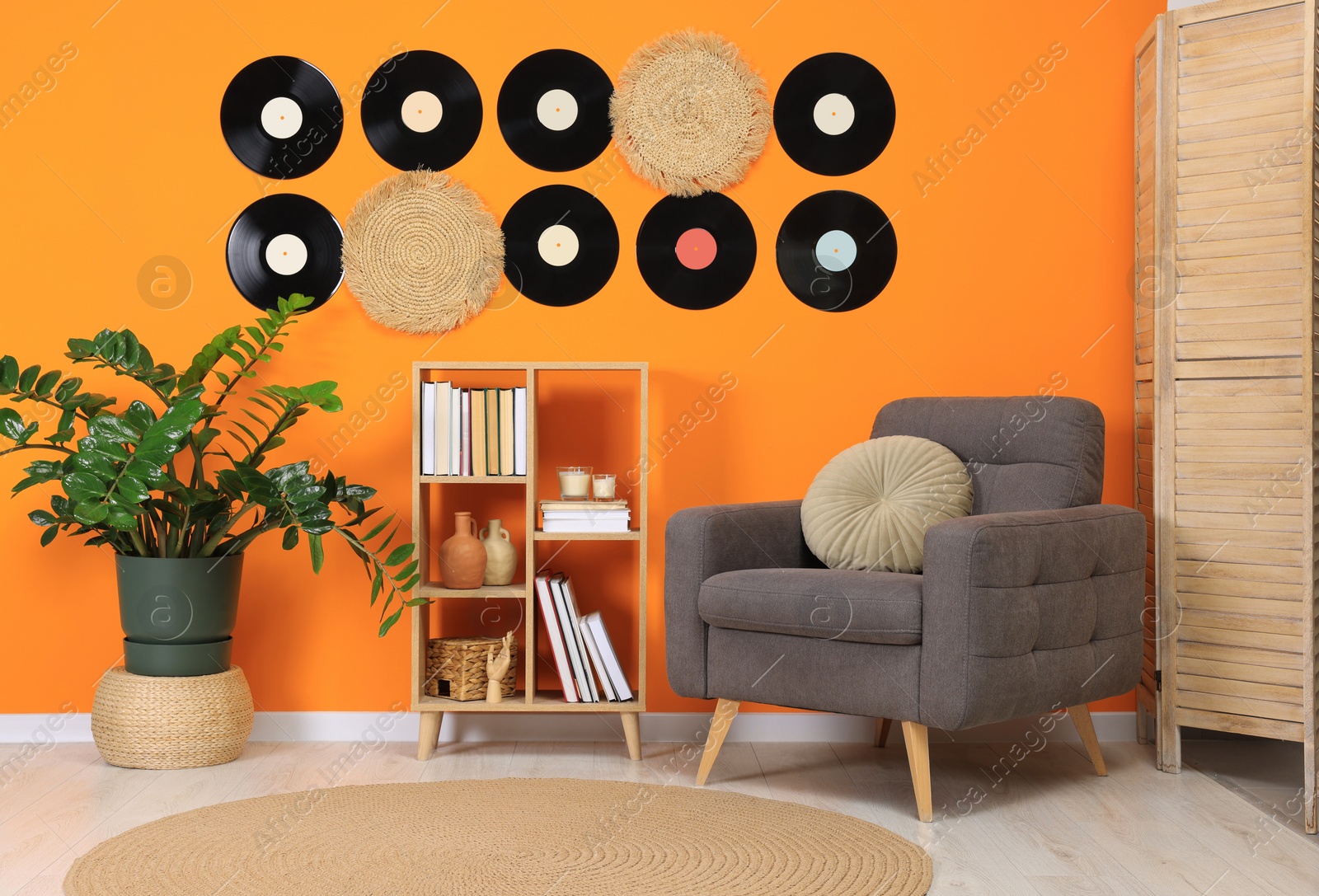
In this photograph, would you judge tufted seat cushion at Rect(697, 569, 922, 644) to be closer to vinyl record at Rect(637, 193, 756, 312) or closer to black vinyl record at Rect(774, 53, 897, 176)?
vinyl record at Rect(637, 193, 756, 312)

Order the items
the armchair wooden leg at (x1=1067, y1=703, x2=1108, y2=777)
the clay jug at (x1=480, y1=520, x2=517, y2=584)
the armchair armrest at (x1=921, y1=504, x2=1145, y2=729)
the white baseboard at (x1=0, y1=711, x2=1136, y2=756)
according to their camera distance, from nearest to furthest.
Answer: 1. the armchair armrest at (x1=921, y1=504, x2=1145, y2=729)
2. the armchair wooden leg at (x1=1067, y1=703, x2=1108, y2=777)
3. the clay jug at (x1=480, y1=520, x2=517, y2=584)
4. the white baseboard at (x1=0, y1=711, x2=1136, y2=756)

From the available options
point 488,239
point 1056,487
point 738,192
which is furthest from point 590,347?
point 1056,487

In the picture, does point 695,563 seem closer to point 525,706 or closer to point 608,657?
point 608,657

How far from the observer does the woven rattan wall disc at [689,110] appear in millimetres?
3086

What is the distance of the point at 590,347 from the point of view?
123 inches

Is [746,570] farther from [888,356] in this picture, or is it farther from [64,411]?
[64,411]

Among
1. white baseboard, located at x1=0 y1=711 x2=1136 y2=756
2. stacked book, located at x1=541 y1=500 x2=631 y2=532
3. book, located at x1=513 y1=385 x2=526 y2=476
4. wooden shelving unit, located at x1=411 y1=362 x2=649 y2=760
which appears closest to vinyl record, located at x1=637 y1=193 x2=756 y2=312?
wooden shelving unit, located at x1=411 y1=362 x2=649 y2=760

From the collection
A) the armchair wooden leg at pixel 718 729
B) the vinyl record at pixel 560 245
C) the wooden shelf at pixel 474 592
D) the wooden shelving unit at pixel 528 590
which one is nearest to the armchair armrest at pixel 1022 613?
the armchair wooden leg at pixel 718 729

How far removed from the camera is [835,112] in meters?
3.10

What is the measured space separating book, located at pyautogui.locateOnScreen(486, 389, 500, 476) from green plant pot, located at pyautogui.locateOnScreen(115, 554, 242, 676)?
28.1 inches

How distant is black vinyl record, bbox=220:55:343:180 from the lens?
3092 mm

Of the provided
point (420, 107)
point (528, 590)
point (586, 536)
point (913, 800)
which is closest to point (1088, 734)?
point (913, 800)

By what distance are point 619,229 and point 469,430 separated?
0.73 m

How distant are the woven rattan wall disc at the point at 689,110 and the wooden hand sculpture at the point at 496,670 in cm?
135
